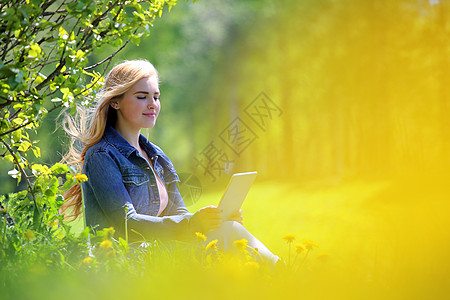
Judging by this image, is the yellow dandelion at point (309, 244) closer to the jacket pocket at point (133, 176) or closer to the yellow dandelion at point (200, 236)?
the yellow dandelion at point (200, 236)

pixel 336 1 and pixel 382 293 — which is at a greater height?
pixel 336 1

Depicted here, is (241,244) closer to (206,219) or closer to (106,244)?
(206,219)

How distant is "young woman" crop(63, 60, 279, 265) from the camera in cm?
233

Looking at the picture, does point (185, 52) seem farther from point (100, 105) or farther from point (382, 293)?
point (382, 293)

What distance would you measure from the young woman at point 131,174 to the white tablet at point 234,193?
64mm

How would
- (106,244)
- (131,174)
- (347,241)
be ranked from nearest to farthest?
(106,244) < (131,174) < (347,241)

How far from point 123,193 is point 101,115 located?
1.64 feet

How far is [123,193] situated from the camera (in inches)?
95.9

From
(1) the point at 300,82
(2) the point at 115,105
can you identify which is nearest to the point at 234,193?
(2) the point at 115,105

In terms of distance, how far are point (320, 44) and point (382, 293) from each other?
12.6 metres

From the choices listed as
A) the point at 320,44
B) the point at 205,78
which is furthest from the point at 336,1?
the point at 205,78

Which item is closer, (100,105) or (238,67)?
(100,105)

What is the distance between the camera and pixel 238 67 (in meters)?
14.5

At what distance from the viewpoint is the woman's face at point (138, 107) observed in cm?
273
